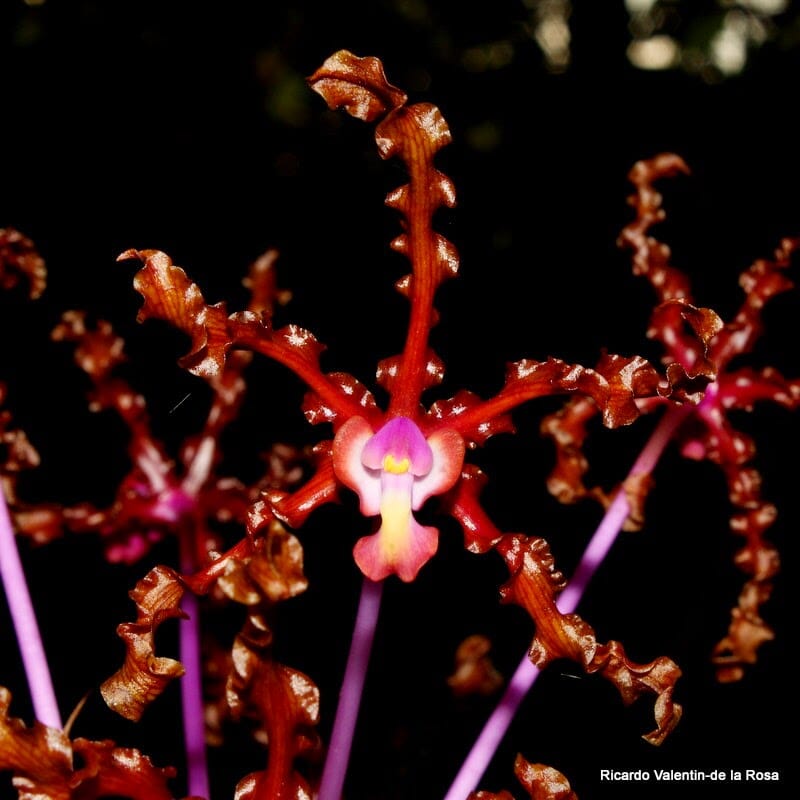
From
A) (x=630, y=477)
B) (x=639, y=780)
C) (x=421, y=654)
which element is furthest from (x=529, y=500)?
(x=630, y=477)

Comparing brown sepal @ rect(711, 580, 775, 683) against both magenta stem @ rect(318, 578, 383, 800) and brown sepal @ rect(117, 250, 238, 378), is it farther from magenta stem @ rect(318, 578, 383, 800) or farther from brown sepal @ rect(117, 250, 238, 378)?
brown sepal @ rect(117, 250, 238, 378)

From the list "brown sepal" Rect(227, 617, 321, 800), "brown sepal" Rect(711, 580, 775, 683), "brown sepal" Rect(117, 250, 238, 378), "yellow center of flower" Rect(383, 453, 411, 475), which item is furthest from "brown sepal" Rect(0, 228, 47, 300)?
"brown sepal" Rect(711, 580, 775, 683)

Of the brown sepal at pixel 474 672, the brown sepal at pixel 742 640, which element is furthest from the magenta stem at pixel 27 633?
the brown sepal at pixel 742 640

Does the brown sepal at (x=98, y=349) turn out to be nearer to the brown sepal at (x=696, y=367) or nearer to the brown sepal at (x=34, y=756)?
the brown sepal at (x=34, y=756)

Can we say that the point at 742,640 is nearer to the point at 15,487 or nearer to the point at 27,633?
the point at 27,633

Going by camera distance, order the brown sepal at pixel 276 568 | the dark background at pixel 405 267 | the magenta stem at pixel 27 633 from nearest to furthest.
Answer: the brown sepal at pixel 276 568 < the magenta stem at pixel 27 633 < the dark background at pixel 405 267

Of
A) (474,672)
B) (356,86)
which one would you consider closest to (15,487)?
(474,672)
